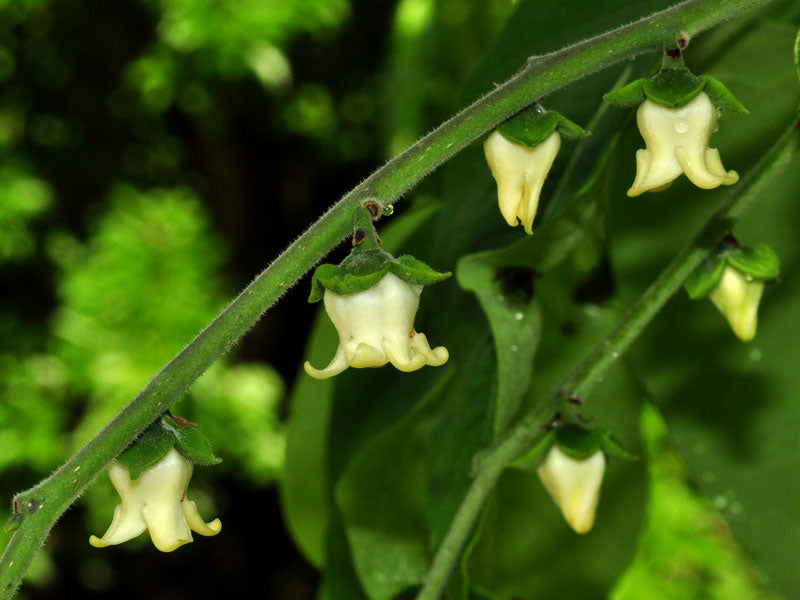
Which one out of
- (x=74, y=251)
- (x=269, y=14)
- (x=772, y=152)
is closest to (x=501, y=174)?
(x=772, y=152)

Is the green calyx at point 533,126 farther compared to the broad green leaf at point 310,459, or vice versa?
the broad green leaf at point 310,459

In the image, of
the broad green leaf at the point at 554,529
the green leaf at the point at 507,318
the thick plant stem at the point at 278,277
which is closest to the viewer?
the thick plant stem at the point at 278,277

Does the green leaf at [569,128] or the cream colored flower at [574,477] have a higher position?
the green leaf at [569,128]

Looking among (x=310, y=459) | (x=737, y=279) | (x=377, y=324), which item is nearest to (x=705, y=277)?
(x=737, y=279)

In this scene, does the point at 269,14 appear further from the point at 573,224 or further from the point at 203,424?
the point at 573,224

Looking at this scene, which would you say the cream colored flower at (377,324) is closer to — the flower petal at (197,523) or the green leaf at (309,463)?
the flower petal at (197,523)

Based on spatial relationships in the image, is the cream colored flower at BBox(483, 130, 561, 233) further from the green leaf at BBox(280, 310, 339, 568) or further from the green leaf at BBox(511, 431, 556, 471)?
the green leaf at BBox(280, 310, 339, 568)

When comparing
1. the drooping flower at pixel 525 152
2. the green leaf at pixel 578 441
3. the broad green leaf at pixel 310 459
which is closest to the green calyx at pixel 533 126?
the drooping flower at pixel 525 152
